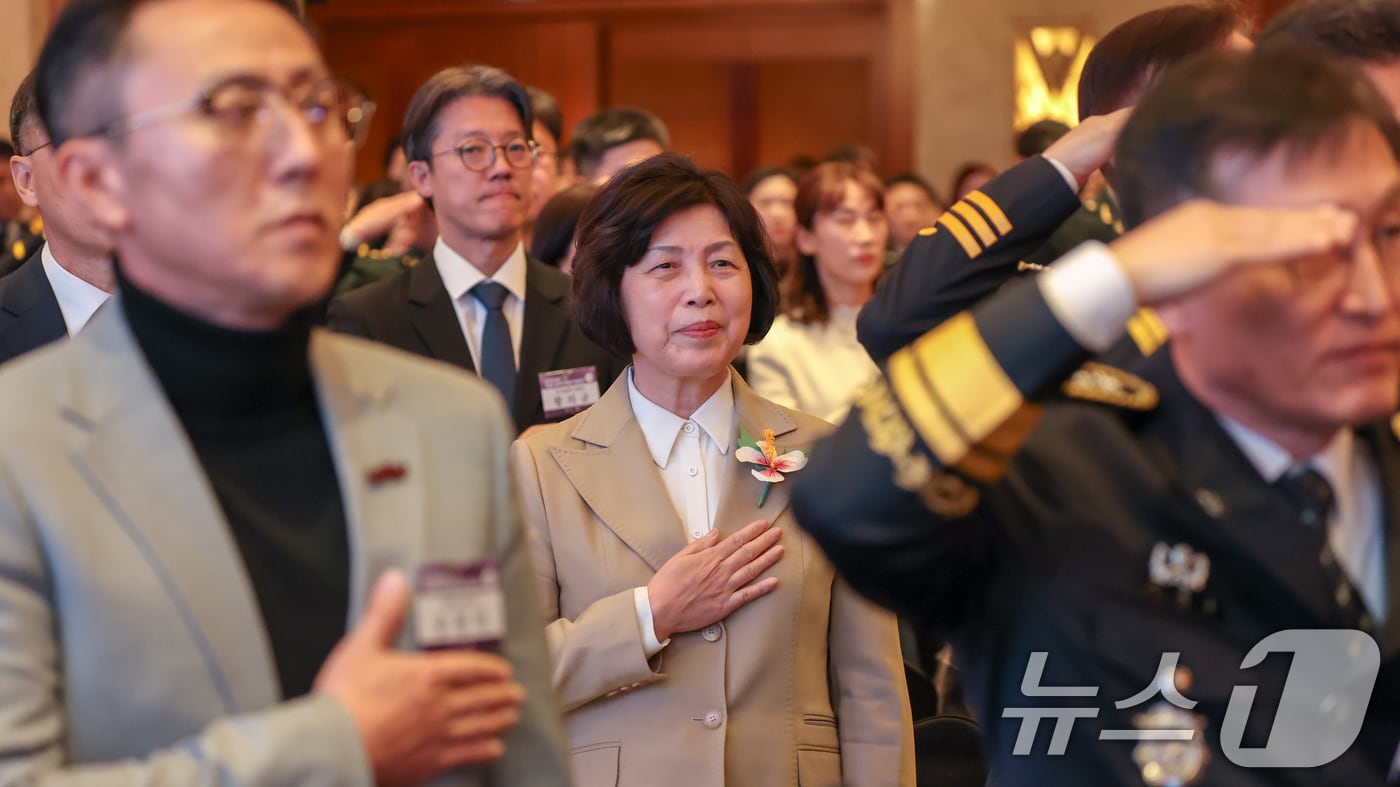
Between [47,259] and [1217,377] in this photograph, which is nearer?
[1217,377]

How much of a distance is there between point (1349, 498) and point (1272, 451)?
0.12 meters

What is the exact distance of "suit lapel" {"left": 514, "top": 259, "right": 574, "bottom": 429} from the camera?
359 cm

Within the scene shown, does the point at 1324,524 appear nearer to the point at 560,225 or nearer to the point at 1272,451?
the point at 1272,451

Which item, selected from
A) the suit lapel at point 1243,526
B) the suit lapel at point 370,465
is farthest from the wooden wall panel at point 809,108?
the suit lapel at point 370,465

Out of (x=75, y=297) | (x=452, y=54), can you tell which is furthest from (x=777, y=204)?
(x=452, y=54)

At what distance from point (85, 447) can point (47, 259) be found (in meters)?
1.91

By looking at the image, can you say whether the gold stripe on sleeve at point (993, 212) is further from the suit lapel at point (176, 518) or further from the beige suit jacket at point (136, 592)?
the suit lapel at point (176, 518)

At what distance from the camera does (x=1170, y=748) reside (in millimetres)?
1503

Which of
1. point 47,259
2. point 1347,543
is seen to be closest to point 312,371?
point 1347,543

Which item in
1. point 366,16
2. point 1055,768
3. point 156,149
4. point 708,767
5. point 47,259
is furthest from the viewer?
point 366,16

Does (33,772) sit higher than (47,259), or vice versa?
(47,259)

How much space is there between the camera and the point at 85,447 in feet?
4.40

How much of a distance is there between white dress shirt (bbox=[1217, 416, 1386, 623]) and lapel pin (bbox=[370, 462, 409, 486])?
2.72 feet

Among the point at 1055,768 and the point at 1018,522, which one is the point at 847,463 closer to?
the point at 1018,522
